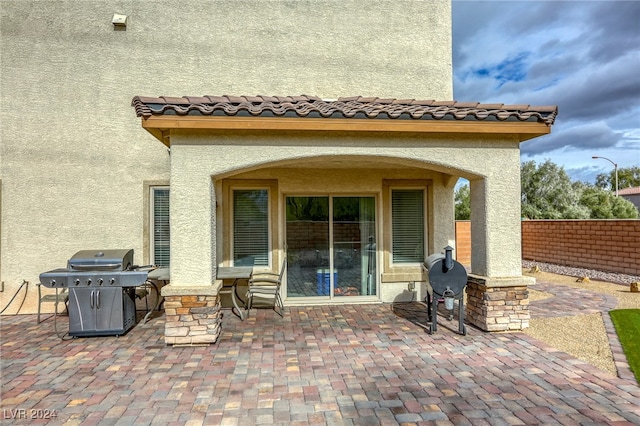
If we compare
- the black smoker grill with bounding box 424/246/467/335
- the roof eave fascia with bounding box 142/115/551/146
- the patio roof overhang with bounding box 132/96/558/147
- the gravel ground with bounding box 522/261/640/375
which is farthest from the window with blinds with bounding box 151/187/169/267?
the gravel ground with bounding box 522/261/640/375

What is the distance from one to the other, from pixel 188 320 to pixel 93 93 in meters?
6.89

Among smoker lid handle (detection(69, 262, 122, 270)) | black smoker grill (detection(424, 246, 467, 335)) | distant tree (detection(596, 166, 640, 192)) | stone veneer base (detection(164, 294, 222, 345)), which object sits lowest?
stone veneer base (detection(164, 294, 222, 345))

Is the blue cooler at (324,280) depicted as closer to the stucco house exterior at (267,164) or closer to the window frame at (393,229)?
the stucco house exterior at (267,164)

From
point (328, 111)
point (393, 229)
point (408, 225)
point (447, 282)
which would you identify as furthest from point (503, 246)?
point (328, 111)

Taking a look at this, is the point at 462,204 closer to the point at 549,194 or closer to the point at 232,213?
the point at 549,194

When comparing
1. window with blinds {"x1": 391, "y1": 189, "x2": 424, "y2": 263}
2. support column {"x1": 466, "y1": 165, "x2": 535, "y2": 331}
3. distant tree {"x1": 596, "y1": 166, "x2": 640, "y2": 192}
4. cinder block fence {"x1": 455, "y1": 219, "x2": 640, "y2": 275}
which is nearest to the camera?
support column {"x1": 466, "y1": 165, "x2": 535, "y2": 331}

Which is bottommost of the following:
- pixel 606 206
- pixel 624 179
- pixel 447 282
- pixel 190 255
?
pixel 447 282

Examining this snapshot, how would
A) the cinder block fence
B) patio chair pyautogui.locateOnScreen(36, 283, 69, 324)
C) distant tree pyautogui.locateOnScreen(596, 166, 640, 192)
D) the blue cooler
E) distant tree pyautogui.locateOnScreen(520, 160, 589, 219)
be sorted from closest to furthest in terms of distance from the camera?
patio chair pyautogui.locateOnScreen(36, 283, 69, 324) → the blue cooler → the cinder block fence → distant tree pyautogui.locateOnScreen(520, 160, 589, 219) → distant tree pyautogui.locateOnScreen(596, 166, 640, 192)

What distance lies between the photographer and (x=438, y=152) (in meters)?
7.20

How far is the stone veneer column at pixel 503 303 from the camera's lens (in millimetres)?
7211

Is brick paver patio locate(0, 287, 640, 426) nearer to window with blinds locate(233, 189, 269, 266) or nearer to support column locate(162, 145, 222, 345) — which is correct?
support column locate(162, 145, 222, 345)

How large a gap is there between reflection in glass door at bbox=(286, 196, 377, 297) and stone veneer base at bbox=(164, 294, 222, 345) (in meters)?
3.39

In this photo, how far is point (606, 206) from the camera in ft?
106

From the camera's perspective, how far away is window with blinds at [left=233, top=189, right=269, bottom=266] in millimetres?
9719
